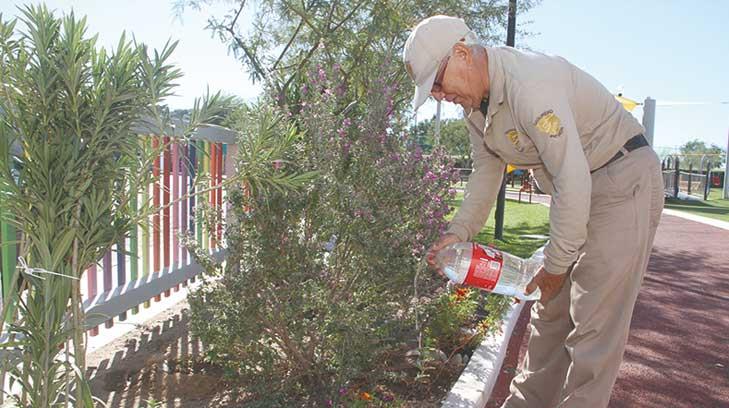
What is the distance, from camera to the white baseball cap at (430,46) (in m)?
2.57

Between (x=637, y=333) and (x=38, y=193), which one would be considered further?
(x=637, y=333)

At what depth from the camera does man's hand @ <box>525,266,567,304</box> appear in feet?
9.48

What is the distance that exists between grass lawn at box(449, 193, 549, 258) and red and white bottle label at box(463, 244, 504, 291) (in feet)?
7.75

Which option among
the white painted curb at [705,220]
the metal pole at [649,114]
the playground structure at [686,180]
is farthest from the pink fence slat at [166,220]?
the playground structure at [686,180]

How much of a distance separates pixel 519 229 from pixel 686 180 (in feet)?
97.2

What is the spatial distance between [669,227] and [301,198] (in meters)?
14.7

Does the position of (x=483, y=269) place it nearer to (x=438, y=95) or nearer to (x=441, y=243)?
(x=441, y=243)

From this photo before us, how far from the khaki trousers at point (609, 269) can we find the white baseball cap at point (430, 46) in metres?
0.91

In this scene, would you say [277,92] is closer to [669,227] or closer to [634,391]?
[634,391]

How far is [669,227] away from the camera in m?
15.7

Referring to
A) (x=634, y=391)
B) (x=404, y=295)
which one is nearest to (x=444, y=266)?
(x=404, y=295)

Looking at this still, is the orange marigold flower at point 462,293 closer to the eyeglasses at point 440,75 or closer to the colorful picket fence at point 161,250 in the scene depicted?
the colorful picket fence at point 161,250

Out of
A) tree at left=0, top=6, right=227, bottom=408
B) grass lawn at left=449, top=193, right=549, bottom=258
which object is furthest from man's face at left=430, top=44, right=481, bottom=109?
grass lawn at left=449, top=193, right=549, bottom=258

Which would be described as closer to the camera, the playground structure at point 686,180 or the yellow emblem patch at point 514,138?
the yellow emblem patch at point 514,138
